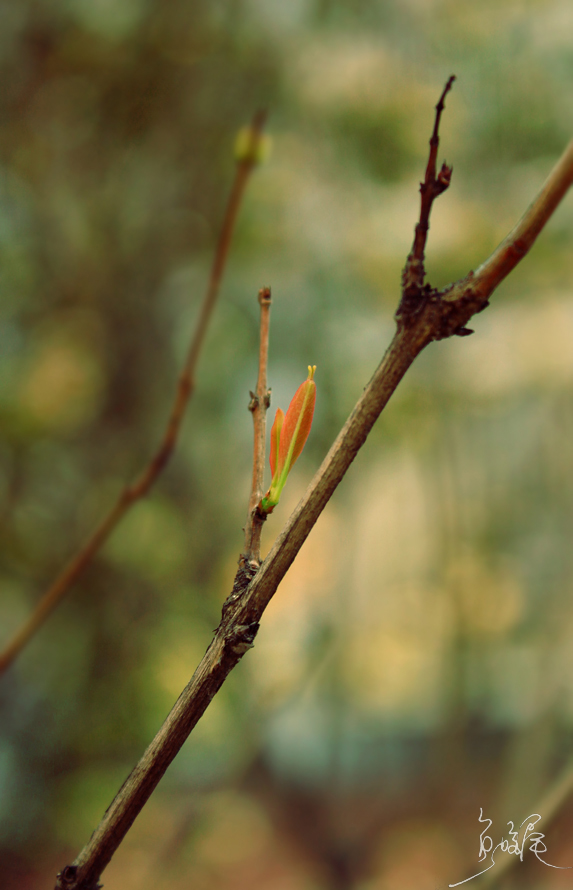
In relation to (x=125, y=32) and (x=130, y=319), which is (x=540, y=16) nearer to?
(x=125, y=32)

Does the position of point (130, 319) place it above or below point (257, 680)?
above

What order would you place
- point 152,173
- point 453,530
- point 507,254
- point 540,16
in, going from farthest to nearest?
point 453,530 → point 152,173 → point 540,16 → point 507,254

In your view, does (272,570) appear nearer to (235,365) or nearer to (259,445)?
(259,445)

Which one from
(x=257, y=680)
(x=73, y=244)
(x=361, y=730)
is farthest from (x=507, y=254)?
(x=361, y=730)

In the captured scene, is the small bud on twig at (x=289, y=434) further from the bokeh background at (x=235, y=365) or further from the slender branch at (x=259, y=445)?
the bokeh background at (x=235, y=365)

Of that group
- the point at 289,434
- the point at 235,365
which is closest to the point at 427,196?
the point at 289,434

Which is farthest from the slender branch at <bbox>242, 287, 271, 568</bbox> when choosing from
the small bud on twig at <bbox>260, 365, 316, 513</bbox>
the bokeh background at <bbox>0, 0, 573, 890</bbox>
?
the bokeh background at <bbox>0, 0, 573, 890</bbox>
